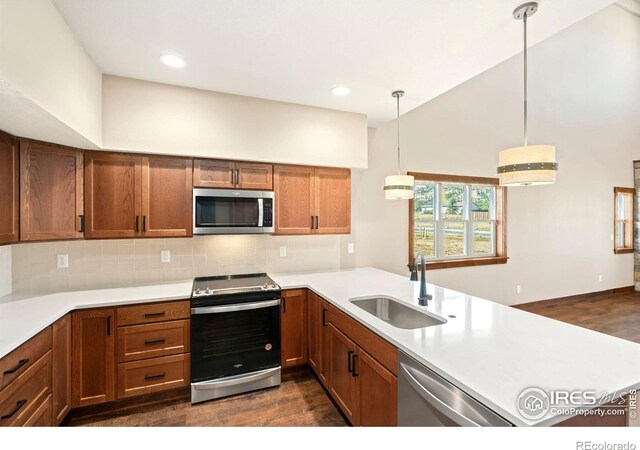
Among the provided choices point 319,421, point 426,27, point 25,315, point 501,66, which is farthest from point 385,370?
point 501,66

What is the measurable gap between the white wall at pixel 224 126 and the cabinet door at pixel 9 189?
553mm

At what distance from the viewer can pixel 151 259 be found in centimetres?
288

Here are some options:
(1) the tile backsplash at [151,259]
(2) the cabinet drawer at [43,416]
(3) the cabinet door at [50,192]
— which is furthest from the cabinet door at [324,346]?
(3) the cabinet door at [50,192]

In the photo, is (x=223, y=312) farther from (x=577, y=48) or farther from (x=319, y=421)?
(x=577, y=48)

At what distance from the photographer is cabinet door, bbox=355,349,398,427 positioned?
62.6 inches

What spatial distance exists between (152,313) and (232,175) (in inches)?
54.0

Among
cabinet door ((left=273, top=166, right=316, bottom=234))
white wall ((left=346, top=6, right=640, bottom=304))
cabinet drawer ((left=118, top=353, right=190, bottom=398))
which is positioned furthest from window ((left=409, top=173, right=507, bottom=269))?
cabinet drawer ((left=118, top=353, right=190, bottom=398))

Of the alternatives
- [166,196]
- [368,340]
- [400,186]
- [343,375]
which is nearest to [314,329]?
[343,375]

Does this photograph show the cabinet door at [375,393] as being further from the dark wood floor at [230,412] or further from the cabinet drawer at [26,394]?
the cabinet drawer at [26,394]

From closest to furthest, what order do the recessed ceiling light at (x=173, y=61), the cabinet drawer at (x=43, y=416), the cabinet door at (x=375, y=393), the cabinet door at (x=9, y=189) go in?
the cabinet door at (x=375, y=393) → the cabinet drawer at (x=43, y=416) → the cabinet door at (x=9, y=189) → the recessed ceiling light at (x=173, y=61)

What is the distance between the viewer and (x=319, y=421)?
2234 millimetres

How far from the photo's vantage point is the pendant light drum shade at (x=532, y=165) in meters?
1.47
